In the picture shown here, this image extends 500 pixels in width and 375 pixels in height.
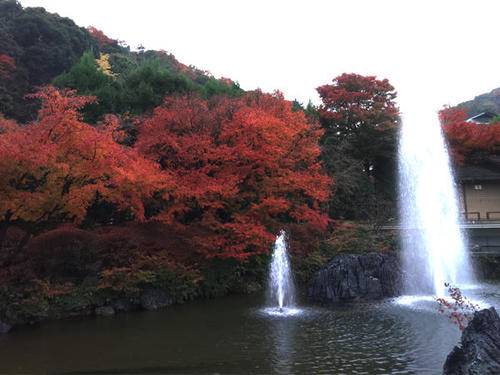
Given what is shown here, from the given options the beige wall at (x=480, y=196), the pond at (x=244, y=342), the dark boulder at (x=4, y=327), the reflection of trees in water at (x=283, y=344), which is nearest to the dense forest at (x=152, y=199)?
the dark boulder at (x=4, y=327)

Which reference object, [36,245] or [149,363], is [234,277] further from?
[149,363]

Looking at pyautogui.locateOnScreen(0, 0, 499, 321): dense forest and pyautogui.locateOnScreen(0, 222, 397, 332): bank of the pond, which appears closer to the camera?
pyautogui.locateOnScreen(0, 222, 397, 332): bank of the pond

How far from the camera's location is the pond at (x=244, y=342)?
8031 mm

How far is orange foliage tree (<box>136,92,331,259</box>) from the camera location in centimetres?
1522

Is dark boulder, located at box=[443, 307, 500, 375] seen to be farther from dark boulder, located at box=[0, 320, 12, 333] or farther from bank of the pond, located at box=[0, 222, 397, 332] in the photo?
dark boulder, located at box=[0, 320, 12, 333]

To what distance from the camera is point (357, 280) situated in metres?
14.7

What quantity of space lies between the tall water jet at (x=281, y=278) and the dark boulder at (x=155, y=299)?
3584 millimetres

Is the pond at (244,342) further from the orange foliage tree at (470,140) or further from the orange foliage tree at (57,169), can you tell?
the orange foliage tree at (470,140)

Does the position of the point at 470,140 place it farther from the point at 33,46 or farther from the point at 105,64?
the point at 105,64

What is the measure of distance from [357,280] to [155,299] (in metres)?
7.01

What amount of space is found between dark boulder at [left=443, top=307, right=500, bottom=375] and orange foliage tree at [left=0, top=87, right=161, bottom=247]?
963 cm

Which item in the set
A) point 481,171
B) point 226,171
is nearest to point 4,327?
point 226,171

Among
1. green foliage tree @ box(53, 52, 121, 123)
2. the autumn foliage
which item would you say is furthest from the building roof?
green foliage tree @ box(53, 52, 121, 123)

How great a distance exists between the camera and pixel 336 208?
86.6ft
